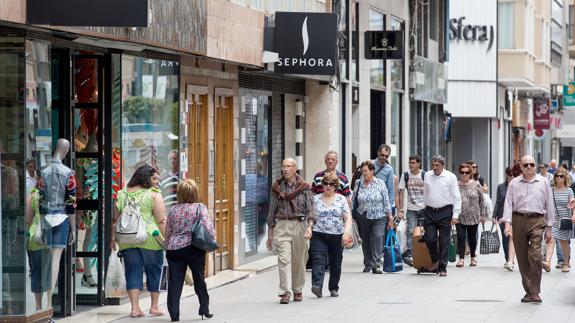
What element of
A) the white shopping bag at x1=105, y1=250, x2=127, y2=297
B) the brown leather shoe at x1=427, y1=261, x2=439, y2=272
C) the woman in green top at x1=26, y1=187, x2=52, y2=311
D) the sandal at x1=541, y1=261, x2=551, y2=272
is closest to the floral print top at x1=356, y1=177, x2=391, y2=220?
the brown leather shoe at x1=427, y1=261, x2=439, y2=272

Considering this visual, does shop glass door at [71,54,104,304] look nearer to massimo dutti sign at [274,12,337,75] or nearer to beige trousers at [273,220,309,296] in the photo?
beige trousers at [273,220,309,296]

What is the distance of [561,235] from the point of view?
23.0 m

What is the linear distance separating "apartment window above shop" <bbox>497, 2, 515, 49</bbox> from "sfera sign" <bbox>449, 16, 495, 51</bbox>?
1.80 meters

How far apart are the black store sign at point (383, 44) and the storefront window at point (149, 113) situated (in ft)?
33.5

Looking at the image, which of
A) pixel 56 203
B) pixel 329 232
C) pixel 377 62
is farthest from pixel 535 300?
pixel 377 62

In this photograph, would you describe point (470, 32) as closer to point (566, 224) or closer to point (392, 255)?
point (566, 224)

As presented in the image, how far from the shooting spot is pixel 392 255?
22047 millimetres

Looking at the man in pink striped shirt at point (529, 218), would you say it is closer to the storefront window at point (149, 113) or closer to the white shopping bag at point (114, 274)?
the storefront window at point (149, 113)

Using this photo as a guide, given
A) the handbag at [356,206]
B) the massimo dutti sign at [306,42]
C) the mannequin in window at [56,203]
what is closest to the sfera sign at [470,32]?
the massimo dutti sign at [306,42]

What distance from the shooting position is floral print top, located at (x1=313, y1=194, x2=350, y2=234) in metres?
18.1

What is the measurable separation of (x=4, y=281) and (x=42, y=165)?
1.42 meters

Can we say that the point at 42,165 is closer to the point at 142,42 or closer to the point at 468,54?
the point at 142,42

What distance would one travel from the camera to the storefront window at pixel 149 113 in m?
17.7

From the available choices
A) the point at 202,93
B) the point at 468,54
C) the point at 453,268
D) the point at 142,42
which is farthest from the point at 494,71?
the point at 142,42
